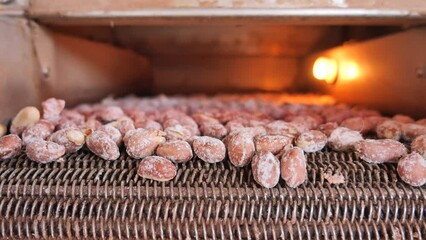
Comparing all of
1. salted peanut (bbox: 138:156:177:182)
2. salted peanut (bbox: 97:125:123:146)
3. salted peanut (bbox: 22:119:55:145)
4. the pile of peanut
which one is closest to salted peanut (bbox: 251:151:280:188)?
the pile of peanut

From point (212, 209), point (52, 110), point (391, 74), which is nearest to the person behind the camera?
point (212, 209)

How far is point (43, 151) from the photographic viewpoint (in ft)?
1.63

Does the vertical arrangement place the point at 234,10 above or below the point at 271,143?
above

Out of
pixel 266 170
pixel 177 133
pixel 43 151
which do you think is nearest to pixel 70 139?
pixel 43 151

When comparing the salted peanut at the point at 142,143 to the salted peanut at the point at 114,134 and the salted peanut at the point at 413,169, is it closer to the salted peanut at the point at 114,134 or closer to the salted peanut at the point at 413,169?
the salted peanut at the point at 114,134

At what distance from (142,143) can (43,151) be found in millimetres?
130

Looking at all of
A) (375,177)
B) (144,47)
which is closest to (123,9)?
(375,177)

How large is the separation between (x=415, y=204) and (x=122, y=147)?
39cm

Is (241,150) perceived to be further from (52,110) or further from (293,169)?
(52,110)

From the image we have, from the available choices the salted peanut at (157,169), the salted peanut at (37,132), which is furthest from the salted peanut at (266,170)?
the salted peanut at (37,132)

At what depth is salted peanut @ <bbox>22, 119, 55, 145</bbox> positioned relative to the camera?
0.55 metres

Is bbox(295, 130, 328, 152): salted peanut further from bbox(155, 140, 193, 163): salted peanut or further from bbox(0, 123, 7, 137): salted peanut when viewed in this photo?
bbox(0, 123, 7, 137): salted peanut

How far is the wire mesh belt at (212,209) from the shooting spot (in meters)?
0.43

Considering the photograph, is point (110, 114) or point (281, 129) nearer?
point (281, 129)
